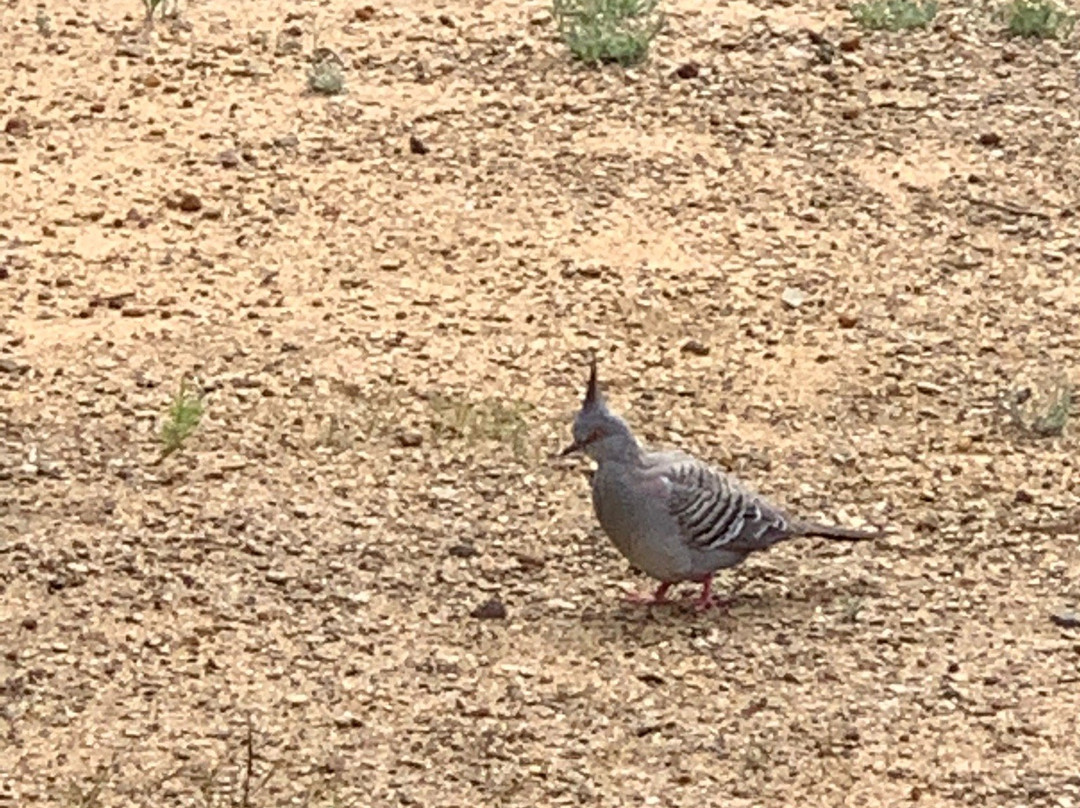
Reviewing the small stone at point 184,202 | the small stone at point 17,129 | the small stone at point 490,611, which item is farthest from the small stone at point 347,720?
the small stone at point 17,129

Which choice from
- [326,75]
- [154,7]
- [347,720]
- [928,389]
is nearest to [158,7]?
[154,7]

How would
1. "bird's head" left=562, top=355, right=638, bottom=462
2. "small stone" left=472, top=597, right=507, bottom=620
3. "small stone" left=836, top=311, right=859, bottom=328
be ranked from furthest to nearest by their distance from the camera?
"small stone" left=836, top=311, right=859, bottom=328 < "bird's head" left=562, top=355, right=638, bottom=462 < "small stone" left=472, top=597, right=507, bottom=620

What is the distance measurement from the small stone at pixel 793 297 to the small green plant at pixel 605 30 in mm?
1616

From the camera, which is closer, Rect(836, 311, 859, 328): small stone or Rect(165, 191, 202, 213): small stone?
Rect(836, 311, 859, 328): small stone

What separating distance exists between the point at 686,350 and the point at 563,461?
83cm

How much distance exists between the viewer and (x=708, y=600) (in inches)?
310

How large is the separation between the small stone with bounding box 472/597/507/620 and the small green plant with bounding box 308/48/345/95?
3.36 m

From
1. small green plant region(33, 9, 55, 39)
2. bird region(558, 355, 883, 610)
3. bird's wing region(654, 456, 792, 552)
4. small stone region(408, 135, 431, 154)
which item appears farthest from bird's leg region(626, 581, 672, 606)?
small green plant region(33, 9, 55, 39)

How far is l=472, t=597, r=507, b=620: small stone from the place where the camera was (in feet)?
25.1

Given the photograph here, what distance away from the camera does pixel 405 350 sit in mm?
9141

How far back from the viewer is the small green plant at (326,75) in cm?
1057

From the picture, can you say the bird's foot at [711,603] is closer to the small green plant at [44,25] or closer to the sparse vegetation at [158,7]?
the sparse vegetation at [158,7]

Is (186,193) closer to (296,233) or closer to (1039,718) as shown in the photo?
(296,233)

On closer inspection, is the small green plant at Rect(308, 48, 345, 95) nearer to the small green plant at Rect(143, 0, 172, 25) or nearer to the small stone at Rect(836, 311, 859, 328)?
the small green plant at Rect(143, 0, 172, 25)
